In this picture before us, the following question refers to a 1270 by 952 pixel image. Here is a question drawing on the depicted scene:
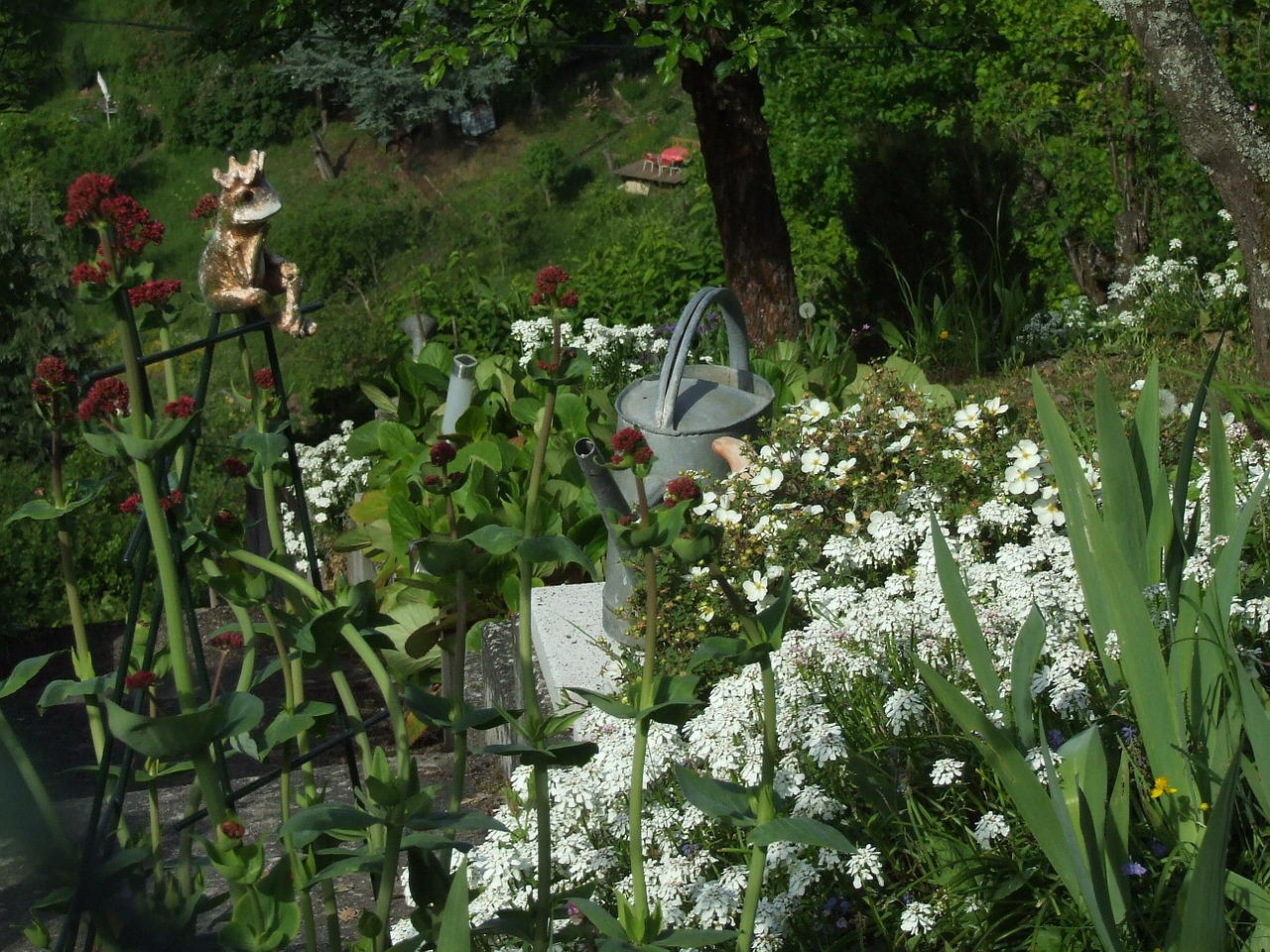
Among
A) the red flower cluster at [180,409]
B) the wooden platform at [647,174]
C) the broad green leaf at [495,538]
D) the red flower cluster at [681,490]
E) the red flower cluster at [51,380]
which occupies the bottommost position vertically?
the wooden platform at [647,174]

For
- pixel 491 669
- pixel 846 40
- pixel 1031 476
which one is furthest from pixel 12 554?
pixel 1031 476

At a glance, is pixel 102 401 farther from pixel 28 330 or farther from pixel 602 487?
pixel 28 330

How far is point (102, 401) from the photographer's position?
1140 mm

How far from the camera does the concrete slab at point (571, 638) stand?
3.08 m

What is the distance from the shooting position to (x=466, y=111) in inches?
829

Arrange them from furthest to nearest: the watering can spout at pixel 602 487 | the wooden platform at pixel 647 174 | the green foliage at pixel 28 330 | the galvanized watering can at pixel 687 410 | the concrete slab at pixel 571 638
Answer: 1. the wooden platform at pixel 647 174
2. the green foliage at pixel 28 330
3. the galvanized watering can at pixel 687 410
4. the concrete slab at pixel 571 638
5. the watering can spout at pixel 602 487

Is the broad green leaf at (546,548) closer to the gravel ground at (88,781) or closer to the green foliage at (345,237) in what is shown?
the gravel ground at (88,781)

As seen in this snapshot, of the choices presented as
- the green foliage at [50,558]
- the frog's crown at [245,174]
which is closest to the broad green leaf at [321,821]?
the frog's crown at [245,174]

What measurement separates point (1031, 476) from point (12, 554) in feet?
17.2

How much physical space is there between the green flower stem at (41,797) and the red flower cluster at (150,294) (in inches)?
15.9

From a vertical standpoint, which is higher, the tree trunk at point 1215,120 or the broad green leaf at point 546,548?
the broad green leaf at point 546,548

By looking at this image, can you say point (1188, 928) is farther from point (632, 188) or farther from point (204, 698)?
point (632, 188)

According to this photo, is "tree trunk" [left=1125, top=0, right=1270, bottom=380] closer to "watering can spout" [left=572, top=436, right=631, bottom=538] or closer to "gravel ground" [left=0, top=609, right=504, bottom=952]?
"watering can spout" [left=572, top=436, right=631, bottom=538]

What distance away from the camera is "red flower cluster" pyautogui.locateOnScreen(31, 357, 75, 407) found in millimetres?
1242
